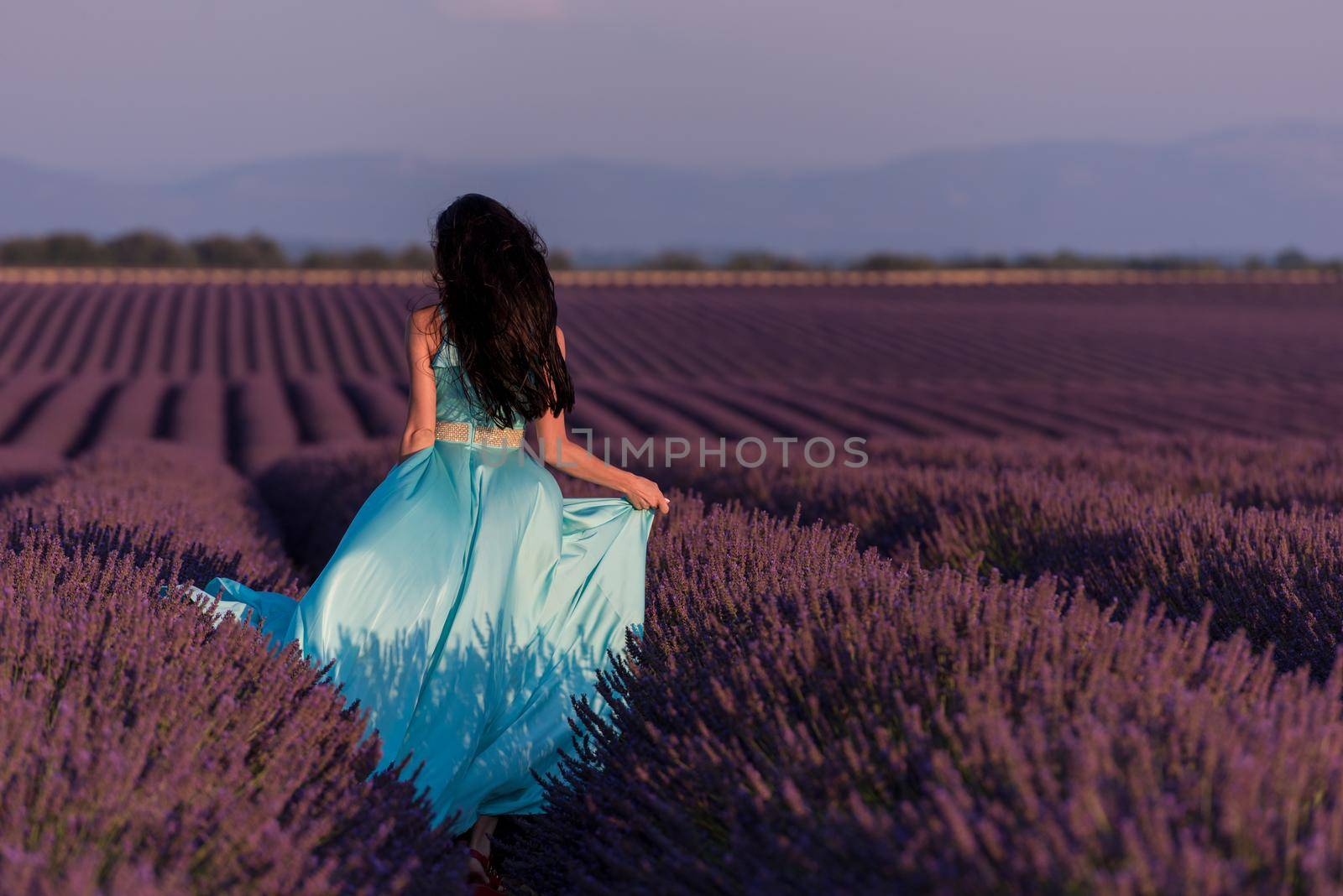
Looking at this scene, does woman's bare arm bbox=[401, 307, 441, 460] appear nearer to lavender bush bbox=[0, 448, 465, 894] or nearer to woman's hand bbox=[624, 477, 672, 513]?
woman's hand bbox=[624, 477, 672, 513]

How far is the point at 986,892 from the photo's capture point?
1.47 meters

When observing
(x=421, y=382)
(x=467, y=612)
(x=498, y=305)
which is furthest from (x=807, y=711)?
(x=421, y=382)

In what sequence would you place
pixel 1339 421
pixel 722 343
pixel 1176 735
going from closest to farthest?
1. pixel 1176 735
2. pixel 1339 421
3. pixel 722 343

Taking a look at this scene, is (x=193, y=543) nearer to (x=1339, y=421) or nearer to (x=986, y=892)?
(x=986, y=892)

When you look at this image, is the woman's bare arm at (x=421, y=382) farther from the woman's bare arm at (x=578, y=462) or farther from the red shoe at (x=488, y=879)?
the red shoe at (x=488, y=879)

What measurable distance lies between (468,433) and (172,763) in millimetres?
1533

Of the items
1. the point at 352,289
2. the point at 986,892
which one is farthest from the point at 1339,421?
the point at 352,289

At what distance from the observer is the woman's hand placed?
11.3ft

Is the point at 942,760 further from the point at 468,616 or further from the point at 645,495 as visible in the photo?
the point at 645,495

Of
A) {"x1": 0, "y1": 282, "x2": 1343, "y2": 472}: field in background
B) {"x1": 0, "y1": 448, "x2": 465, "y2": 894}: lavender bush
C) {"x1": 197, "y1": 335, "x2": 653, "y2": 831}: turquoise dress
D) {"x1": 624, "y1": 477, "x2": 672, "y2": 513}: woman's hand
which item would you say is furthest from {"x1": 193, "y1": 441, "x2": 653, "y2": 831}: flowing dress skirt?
{"x1": 0, "y1": 282, "x2": 1343, "y2": 472}: field in background

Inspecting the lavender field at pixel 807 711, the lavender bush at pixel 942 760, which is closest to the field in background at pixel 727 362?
the lavender field at pixel 807 711

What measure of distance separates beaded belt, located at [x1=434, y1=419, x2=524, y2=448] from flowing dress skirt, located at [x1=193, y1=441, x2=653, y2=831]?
0.07 ft

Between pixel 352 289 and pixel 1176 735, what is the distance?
3587 centimetres

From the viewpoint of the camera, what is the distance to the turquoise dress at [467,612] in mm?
3053
